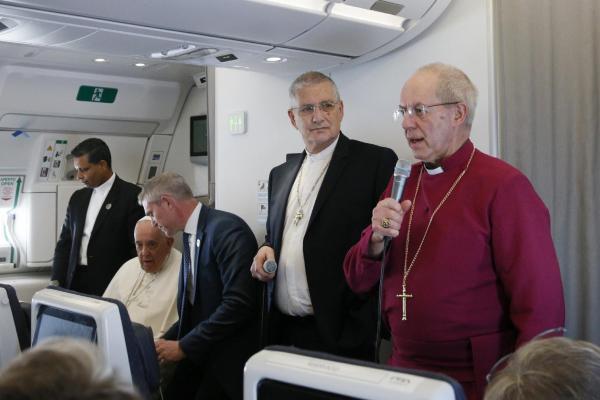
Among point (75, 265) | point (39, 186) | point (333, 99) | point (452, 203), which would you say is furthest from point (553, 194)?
point (39, 186)

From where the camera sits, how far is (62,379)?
857 millimetres

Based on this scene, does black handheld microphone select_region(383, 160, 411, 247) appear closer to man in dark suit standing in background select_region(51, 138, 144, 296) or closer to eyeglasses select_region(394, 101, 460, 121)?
eyeglasses select_region(394, 101, 460, 121)

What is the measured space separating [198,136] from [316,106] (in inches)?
137

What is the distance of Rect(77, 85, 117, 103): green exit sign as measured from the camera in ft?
19.6

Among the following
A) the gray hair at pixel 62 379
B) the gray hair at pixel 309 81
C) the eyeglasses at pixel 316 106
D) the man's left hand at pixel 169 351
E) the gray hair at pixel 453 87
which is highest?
the gray hair at pixel 309 81

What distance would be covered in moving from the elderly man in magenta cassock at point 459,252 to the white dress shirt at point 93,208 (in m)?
3.20

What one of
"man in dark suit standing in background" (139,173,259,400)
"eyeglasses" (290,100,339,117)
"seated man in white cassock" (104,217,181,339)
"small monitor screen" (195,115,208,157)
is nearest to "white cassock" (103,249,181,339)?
"seated man in white cassock" (104,217,181,339)

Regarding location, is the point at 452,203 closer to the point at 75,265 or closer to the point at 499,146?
the point at 499,146

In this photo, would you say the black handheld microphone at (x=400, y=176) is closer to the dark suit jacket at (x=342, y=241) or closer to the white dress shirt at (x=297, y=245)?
the dark suit jacket at (x=342, y=241)

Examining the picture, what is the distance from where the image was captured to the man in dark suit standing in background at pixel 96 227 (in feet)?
15.9

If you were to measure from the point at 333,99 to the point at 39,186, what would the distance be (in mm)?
4000

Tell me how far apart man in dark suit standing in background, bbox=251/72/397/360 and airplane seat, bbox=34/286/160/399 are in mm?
1054

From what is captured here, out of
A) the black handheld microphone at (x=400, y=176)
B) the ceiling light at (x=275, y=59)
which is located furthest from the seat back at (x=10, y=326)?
the ceiling light at (x=275, y=59)

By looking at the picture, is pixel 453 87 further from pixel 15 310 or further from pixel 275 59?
pixel 15 310
